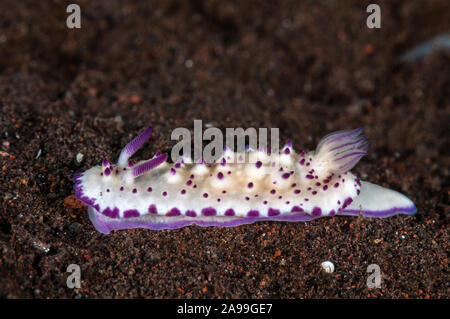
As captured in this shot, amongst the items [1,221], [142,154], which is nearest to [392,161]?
[142,154]

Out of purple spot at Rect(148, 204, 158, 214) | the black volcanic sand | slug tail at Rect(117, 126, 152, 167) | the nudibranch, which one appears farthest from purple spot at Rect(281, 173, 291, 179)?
slug tail at Rect(117, 126, 152, 167)

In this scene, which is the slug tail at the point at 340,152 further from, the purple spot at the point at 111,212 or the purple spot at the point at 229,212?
the purple spot at the point at 111,212

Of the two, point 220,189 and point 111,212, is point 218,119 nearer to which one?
point 220,189

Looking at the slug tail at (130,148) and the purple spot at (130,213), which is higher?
the slug tail at (130,148)

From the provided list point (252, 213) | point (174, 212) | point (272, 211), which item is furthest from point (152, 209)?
point (272, 211)

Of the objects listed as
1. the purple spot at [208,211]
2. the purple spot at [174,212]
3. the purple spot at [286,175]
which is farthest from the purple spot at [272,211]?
the purple spot at [174,212]
